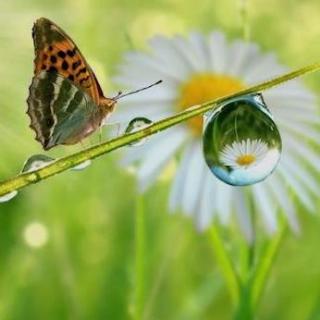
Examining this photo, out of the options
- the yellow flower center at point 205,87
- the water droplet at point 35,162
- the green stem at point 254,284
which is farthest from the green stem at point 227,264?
the water droplet at point 35,162

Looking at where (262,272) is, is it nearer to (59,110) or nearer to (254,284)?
(254,284)

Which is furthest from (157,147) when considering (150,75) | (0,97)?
(0,97)

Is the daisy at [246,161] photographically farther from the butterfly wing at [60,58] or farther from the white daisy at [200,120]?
the white daisy at [200,120]

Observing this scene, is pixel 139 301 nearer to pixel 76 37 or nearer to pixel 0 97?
pixel 0 97

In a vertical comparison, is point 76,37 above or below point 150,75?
above

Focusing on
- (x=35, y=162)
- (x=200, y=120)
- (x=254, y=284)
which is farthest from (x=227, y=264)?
(x=35, y=162)

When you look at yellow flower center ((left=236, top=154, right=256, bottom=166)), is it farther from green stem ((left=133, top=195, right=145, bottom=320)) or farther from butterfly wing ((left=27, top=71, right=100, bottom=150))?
green stem ((left=133, top=195, right=145, bottom=320))

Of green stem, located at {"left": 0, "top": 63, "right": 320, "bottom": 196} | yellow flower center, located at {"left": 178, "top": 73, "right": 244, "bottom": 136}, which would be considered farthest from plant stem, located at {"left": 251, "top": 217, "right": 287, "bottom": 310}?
green stem, located at {"left": 0, "top": 63, "right": 320, "bottom": 196}
